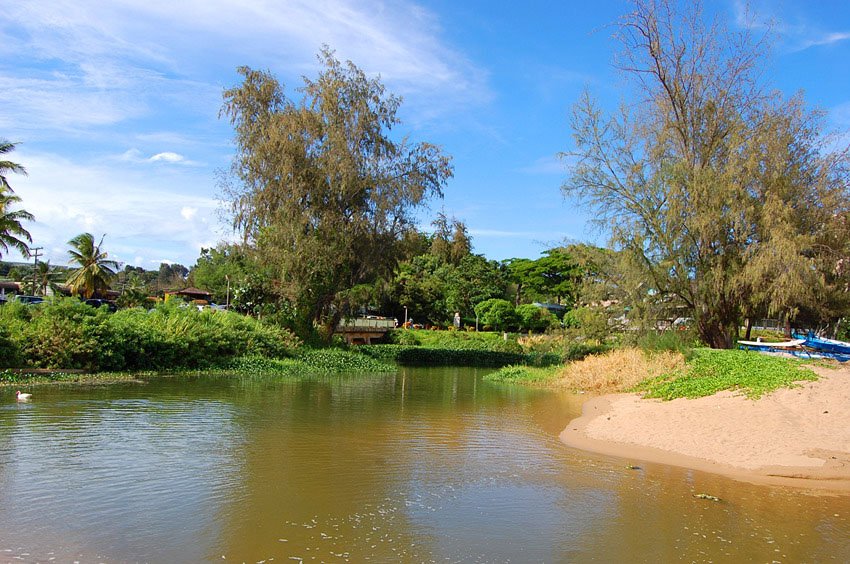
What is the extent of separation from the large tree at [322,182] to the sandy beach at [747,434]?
17.4 metres

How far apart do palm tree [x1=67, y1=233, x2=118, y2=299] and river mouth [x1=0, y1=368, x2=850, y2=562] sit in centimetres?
4129

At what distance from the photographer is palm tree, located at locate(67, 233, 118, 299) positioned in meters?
51.7

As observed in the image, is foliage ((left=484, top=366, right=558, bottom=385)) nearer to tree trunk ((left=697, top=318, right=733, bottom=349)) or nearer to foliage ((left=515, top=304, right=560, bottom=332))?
tree trunk ((left=697, top=318, right=733, bottom=349))

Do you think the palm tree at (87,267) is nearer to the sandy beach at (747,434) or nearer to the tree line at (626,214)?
the tree line at (626,214)

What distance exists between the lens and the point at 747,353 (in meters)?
20.0

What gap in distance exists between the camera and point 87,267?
5175 cm

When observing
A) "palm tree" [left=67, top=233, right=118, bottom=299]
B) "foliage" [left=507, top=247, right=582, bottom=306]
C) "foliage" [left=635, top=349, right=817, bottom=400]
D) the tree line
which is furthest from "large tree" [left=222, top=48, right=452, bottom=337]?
"foliage" [left=507, top=247, right=582, bottom=306]

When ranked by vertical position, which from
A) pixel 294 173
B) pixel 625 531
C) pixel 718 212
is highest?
pixel 294 173

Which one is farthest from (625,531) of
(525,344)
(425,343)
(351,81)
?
(425,343)

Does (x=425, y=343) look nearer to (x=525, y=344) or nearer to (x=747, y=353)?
(x=525, y=344)

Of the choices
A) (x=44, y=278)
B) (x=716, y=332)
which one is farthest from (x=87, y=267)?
(x=716, y=332)

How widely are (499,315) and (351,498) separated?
45.3 m

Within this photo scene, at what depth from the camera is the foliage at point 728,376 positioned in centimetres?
1543

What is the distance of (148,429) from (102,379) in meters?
8.45
